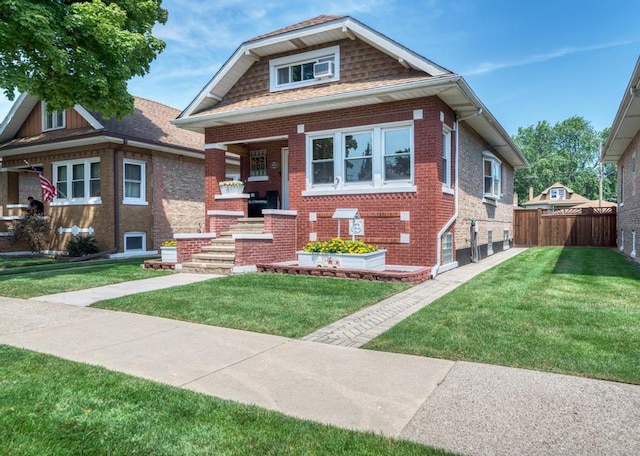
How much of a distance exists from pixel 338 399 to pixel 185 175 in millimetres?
16046

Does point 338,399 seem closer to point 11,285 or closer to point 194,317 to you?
point 194,317

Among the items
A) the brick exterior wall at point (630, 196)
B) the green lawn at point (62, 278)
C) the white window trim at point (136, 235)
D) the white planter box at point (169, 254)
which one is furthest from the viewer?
the white window trim at point (136, 235)

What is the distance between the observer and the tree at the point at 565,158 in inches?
2399

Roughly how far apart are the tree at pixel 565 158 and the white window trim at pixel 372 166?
5207 centimetres

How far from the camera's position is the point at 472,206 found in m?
13.8

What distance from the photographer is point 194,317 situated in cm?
603

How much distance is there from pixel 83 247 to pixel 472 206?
44.4ft

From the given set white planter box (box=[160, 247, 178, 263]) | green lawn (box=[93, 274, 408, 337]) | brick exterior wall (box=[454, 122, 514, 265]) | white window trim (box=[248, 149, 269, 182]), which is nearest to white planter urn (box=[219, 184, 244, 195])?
white window trim (box=[248, 149, 269, 182])

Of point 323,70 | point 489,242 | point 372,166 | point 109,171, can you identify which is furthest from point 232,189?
point 489,242

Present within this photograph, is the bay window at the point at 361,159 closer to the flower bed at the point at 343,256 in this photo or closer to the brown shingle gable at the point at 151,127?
the flower bed at the point at 343,256

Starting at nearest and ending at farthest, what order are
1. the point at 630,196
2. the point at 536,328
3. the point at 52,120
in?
the point at 536,328, the point at 630,196, the point at 52,120

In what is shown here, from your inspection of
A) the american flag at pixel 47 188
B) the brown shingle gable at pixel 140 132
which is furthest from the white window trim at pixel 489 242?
the american flag at pixel 47 188

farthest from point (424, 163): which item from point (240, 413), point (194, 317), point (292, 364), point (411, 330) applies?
point (240, 413)

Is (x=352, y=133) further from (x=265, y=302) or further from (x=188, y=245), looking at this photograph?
(x=265, y=302)
